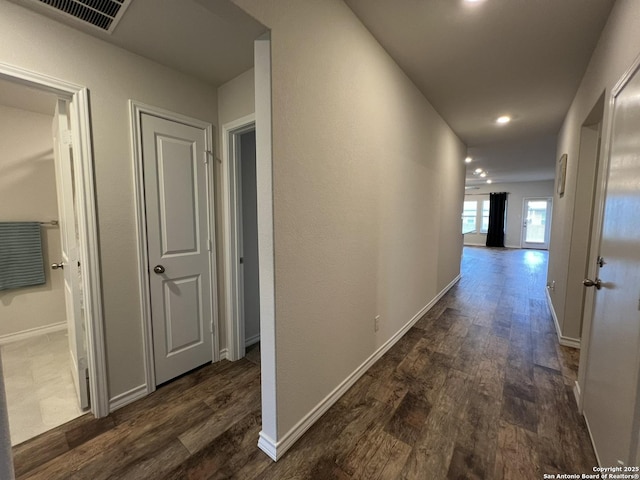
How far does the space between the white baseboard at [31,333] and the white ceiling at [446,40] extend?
3.02 m

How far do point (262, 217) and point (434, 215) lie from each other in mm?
2841

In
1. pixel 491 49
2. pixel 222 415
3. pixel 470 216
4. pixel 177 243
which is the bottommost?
pixel 222 415

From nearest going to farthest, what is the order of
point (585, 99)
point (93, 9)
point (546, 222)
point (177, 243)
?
point (93, 9) → point (177, 243) → point (585, 99) → point (546, 222)

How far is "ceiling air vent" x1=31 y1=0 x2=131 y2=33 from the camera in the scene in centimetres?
141

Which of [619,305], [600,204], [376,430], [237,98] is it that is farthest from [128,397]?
[600,204]

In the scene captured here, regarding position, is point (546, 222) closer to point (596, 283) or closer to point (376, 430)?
point (596, 283)

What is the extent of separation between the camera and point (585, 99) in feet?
7.75

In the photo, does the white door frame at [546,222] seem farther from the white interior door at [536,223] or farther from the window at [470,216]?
the window at [470,216]

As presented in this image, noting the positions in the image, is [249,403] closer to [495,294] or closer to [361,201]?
[361,201]

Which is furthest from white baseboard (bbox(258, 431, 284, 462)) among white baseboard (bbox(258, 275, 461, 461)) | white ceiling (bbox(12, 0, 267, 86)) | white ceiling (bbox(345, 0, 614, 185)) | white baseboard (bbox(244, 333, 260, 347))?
white ceiling (bbox(345, 0, 614, 185))

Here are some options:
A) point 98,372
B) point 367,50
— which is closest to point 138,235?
point 98,372

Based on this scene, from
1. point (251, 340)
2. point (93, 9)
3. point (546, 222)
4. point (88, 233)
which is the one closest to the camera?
point (93, 9)

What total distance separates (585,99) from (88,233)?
3.96m

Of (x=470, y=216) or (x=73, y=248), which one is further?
(x=470, y=216)
